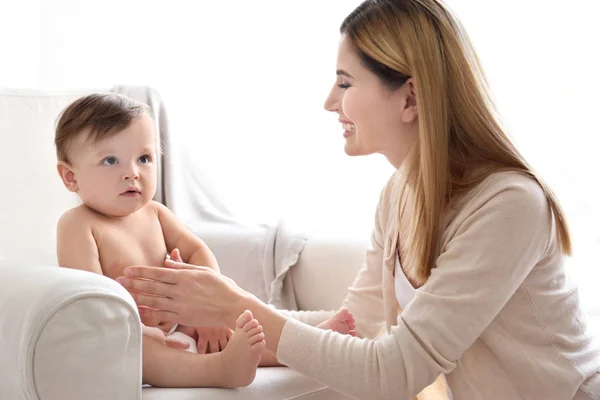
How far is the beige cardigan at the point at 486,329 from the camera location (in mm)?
1263

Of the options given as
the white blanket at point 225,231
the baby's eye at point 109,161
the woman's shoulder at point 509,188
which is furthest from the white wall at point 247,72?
the woman's shoulder at point 509,188

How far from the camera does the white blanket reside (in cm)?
204

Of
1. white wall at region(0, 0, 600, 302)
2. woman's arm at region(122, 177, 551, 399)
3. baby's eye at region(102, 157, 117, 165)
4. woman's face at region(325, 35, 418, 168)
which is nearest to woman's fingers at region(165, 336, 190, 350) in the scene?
woman's arm at region(122, 177, 551, 399)

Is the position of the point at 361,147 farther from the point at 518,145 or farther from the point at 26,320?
the point at 26,320

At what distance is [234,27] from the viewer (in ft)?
9.67

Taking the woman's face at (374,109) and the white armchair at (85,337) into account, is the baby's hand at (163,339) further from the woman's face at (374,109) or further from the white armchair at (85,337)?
the woman's face at (374,109)

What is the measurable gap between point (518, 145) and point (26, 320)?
84cm

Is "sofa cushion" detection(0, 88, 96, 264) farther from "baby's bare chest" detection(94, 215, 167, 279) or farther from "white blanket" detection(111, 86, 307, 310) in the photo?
"baby's bare chest" detection(94, 215, 167, 279)

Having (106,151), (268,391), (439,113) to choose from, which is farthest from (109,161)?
(439,113)

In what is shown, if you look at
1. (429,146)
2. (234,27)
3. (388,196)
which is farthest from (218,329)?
(234,27)

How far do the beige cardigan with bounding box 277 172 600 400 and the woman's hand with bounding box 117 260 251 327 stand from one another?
0.38 ft

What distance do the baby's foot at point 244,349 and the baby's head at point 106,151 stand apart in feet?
1.39

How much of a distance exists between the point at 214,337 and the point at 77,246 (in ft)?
1.04

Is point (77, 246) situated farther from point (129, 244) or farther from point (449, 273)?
point (449, 273)
